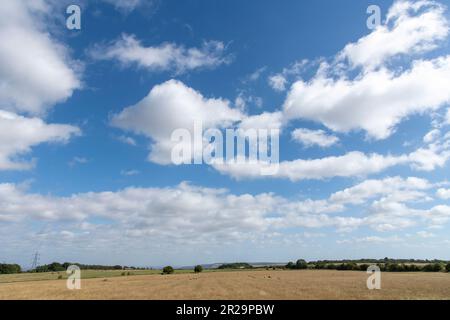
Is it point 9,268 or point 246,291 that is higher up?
point 246,291

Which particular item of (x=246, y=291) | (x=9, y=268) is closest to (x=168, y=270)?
(x=9, y=268)

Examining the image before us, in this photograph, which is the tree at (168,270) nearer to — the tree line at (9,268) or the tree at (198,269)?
the tree at (198,269)

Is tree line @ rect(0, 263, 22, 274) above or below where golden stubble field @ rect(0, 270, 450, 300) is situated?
below

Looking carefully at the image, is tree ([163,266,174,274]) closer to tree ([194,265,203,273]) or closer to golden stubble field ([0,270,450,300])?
tree ([194,265,203,273])

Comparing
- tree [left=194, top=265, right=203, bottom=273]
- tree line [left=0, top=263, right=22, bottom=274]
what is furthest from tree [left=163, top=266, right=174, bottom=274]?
tree line [left=0, top=263, right=22, bottom=274]

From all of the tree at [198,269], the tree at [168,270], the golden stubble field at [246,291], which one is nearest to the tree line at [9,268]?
the tree at [168,270]

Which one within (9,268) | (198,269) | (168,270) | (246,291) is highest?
(246,291)

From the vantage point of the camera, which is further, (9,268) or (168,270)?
(9,268)

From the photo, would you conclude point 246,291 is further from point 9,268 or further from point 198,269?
point 9,268

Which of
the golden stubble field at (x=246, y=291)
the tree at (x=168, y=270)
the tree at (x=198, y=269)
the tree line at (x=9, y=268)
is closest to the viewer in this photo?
the golden stubble field at (x=246, y=291)

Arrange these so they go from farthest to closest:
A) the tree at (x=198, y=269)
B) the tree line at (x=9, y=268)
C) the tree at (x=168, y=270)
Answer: the tree line at (x=9, y=268) < the tree at (x=198, y=269) < the tree at (x=168, y=270)

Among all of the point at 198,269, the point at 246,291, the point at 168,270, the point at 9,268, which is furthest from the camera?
the point at 9,268
